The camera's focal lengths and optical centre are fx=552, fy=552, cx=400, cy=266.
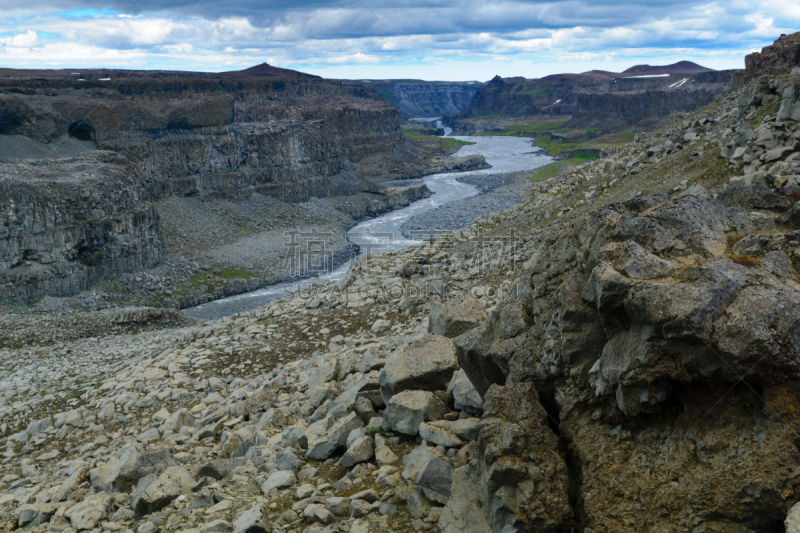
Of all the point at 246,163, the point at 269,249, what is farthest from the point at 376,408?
the point at 246,163

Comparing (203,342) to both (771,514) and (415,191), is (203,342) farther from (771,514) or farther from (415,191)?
(415,191)

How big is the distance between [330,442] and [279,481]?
964mm

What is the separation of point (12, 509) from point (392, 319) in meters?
9.69

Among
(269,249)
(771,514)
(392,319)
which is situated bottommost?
(269,249)

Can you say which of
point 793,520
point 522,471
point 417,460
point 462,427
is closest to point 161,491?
point 417,460

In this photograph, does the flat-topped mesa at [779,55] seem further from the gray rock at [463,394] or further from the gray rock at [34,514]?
the gray rock at [34,514]

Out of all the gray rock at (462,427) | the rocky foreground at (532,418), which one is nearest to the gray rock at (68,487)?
the rocky foreground at (532,418)

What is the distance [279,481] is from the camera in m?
7.67

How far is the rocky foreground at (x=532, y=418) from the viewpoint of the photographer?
4898 millimetres

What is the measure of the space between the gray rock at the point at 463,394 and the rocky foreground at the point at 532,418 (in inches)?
1.3

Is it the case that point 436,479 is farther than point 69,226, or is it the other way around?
point 69,226

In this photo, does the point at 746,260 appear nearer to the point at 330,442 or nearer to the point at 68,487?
the point at 330,442

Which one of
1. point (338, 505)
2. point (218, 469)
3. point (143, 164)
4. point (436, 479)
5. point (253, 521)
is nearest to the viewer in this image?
point (253, 521)

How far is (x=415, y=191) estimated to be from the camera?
276 feet
